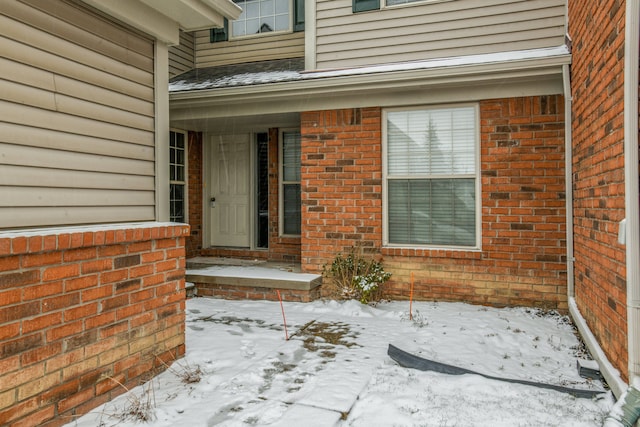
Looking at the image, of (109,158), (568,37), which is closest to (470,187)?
(568,37)

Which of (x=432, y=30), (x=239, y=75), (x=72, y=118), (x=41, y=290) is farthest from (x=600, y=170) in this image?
(x=239, y=75)

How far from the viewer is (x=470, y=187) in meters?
5.84

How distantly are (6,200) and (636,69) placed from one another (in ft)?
12.0

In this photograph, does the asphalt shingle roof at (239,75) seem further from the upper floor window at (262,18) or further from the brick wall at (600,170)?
the brick wall at (600,170)

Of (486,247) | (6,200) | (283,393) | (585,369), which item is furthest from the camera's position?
(486,247)

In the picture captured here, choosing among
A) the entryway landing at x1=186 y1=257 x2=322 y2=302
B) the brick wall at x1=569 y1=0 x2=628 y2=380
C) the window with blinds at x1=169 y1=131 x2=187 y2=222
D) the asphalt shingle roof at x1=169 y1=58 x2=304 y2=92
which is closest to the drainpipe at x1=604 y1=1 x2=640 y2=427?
the brick wall at x1=569 y1=0 x2=628 y2=380

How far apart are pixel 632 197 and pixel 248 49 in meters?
6.88

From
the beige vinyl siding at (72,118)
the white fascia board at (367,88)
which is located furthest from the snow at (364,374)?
the white fascia board at (367,88)

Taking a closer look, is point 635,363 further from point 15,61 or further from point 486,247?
point 15,61

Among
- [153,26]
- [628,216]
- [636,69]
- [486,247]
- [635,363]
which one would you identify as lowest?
[635,363]

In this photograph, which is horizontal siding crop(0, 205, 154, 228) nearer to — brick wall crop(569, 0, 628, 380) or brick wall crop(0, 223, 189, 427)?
brick wall crop(0, 223, 189, 427)

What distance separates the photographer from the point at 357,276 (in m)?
5.81

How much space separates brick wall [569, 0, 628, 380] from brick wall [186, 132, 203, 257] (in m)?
Result: 6.00

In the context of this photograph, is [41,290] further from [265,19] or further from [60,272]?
[265,19]
